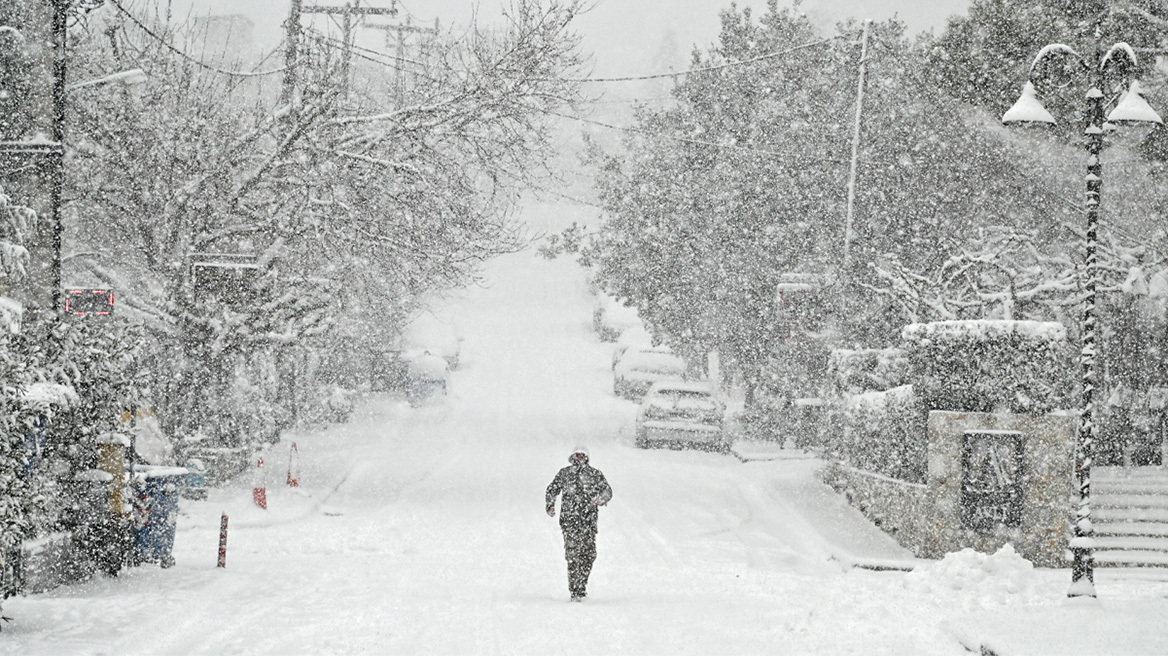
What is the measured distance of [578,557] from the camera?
37.7 ft

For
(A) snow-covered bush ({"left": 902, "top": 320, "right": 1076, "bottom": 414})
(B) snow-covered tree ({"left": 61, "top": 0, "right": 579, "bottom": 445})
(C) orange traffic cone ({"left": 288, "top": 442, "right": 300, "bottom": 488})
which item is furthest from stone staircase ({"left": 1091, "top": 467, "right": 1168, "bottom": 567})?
(C) orange traffic cone ({"left": 288, "top": 442, "right": 300, "bottom": 488})

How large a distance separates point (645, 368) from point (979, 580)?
22.3 meters

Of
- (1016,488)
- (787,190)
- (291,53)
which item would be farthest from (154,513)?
(787,190)

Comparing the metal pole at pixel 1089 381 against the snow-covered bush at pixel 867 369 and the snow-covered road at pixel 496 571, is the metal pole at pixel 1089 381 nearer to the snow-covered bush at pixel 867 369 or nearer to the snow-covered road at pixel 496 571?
the snow-covered road at pixel 496 571

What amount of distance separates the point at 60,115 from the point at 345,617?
5.66 metres

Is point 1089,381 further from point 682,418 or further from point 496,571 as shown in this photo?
point 682,418

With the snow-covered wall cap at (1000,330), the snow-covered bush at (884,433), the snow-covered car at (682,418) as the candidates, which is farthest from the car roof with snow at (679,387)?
the snow-covered wall cap at (1000,330)

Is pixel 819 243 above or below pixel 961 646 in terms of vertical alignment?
above

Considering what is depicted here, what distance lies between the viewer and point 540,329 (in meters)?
63.1

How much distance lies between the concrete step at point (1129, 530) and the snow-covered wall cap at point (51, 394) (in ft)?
42.5

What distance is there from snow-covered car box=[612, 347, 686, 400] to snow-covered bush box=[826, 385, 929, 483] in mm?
11733

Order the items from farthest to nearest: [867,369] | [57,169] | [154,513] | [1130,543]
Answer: [867,369] < [1130,543] < [154,513] < [57,169]

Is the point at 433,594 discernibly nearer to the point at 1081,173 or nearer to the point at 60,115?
the point at 60,115

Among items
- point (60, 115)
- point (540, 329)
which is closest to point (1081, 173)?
point (60, 115)
